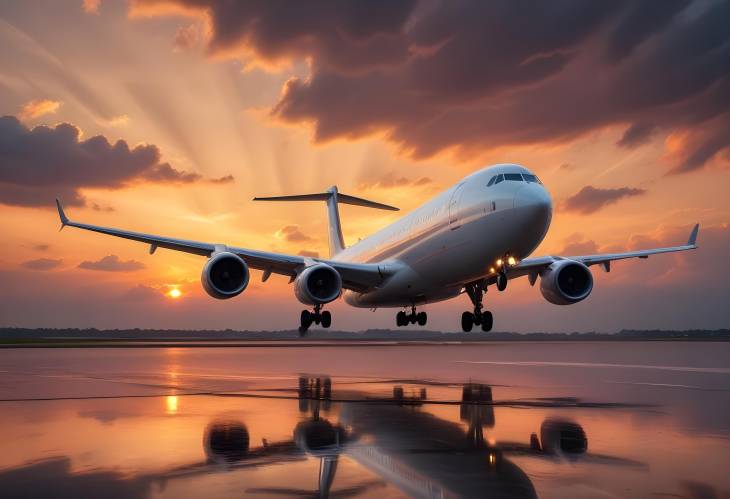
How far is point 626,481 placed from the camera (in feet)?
22.3

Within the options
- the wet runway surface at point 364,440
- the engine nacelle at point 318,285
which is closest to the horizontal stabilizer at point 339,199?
the engine nacelle at point 318,285

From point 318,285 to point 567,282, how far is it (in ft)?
38.0

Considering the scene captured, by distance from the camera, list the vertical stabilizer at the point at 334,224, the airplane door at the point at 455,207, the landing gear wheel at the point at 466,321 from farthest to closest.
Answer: the vertical stabilizer at the point at 334,224
the landing gear wheel at the point at 466,321
the airplane door at the point at 455,207

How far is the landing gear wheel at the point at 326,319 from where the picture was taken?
38188 millimetres

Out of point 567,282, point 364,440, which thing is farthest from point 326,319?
point 364,440

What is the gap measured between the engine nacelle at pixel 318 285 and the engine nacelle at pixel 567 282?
31.9 feet

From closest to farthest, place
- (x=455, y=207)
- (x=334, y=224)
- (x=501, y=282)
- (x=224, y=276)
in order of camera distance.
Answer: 1. (x=501, y=282)
2. (x=455, y=207)
3. (x=224, y=276)
4. (x=334, y=224)

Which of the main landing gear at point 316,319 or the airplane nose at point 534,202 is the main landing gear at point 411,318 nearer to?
the main landing gear at point 316,319

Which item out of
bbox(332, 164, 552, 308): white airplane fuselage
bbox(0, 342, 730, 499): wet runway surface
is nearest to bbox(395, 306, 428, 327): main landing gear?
bbox(332, 164, 552, 308): white airplane fuselage

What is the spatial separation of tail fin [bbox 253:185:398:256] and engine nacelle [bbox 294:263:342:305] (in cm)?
2248

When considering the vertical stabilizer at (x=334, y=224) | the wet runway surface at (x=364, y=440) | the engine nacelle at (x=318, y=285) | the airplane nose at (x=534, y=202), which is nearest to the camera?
the wet runway surface at (x=364, y=440)

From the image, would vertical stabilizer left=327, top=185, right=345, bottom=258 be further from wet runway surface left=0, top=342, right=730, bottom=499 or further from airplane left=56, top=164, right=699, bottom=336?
wet runway surface left=0, top=342, right=730, bottom=499

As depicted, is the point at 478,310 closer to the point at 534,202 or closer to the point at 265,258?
the point at 534,202

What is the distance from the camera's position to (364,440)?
30.1 ft
